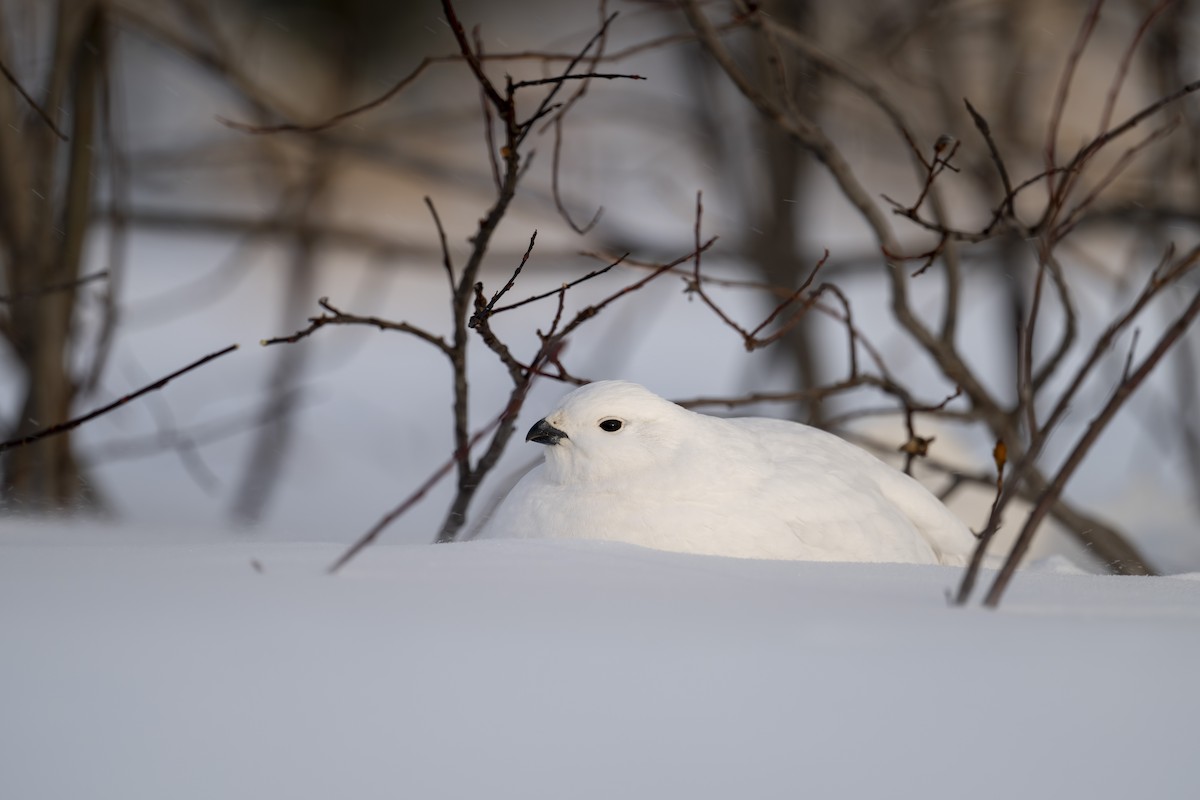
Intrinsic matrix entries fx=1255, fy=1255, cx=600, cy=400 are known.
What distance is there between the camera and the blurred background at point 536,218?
3533 mm

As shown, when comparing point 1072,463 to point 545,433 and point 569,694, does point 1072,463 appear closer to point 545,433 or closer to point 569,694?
point 569,694

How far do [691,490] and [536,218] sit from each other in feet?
15.8

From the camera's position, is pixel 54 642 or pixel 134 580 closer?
pixel 54 642

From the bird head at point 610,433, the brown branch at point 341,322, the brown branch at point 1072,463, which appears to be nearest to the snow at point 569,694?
the brown branch at point 1072,463

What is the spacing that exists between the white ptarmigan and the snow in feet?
2.22

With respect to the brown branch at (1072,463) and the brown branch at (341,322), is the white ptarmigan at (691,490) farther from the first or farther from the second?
the brown branch at (1072,463)

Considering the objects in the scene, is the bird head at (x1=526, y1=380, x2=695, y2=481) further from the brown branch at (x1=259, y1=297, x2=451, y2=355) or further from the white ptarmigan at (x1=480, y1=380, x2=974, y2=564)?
the brown branch at (x1=259, y1=297, x2=451, y2=355)

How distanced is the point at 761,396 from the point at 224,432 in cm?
312

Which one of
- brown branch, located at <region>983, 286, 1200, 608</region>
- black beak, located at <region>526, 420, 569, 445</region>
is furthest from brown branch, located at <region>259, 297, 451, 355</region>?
brown branch, located at <region>983, 286, 1200, 608</region>

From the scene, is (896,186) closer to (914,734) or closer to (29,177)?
(29,177)

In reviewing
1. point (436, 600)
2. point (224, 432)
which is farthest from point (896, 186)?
point (436, 600)

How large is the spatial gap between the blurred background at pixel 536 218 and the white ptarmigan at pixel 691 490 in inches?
14.1

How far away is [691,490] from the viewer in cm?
211

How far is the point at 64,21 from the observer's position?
3320mm
